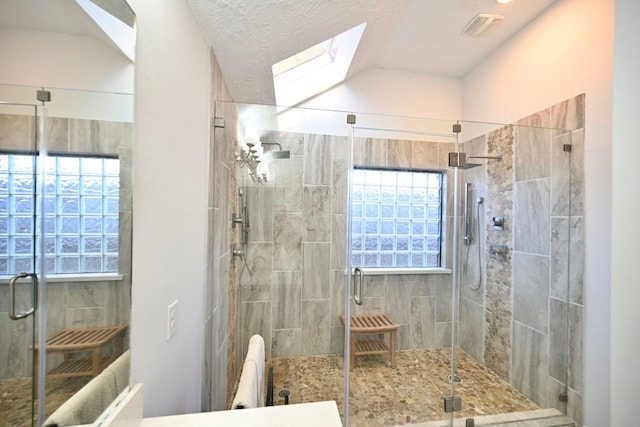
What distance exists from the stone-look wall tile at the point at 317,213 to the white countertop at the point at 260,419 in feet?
4.58

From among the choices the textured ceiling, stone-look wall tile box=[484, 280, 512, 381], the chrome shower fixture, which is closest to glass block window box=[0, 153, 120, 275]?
the textured ceiling

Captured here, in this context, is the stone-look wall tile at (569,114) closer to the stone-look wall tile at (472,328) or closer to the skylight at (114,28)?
the stone-look wall tile at (472,328)

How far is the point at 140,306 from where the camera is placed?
76 centimetres

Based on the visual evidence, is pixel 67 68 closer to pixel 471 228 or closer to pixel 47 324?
pixel 47 324

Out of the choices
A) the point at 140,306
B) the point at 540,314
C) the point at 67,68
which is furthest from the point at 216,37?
the point at 540,314

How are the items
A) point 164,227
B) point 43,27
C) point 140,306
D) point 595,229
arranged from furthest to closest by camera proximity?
point 595,229
point 164,227
point 140,306
point 43,27

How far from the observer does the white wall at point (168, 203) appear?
0.76 meters

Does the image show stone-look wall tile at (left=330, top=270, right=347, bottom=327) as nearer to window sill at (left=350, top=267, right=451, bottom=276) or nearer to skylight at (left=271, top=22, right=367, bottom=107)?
window sill at (left=350, top=267, right=451, bottom=276)

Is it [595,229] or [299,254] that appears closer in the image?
[595,229]

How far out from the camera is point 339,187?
2090 millimetres

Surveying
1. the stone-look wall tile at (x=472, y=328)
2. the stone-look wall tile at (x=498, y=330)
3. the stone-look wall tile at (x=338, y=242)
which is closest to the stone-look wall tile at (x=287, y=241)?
the stone-look wall tile at (x=338, y=242)

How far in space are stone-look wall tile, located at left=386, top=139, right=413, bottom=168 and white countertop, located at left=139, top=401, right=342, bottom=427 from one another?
176 centimetres

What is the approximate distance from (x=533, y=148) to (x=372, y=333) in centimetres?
198

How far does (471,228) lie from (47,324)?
2.62 meters
